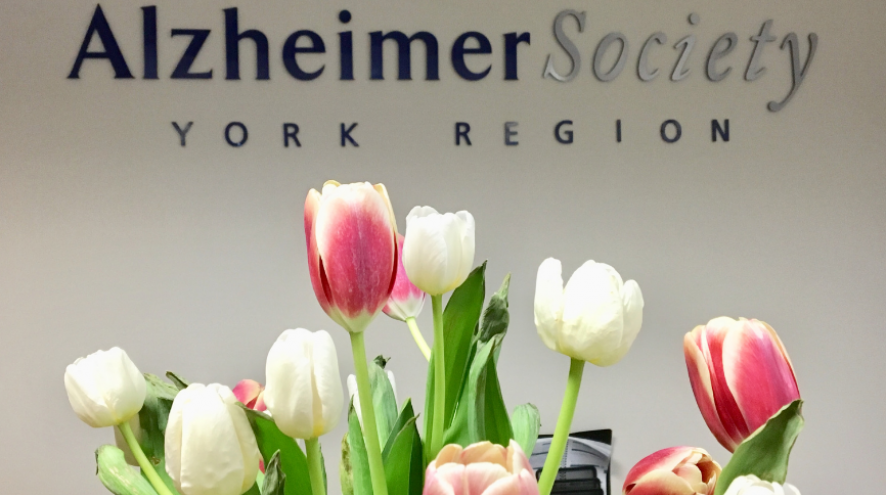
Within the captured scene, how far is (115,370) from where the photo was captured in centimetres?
34

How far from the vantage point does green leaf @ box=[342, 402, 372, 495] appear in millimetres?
371

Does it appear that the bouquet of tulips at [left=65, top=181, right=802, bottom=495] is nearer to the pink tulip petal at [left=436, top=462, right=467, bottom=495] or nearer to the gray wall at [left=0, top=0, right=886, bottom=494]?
the pink tulip petal at [left=436, top=462, right=467, bottom=495]

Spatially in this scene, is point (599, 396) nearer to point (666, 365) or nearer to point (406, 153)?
point (666, 365)

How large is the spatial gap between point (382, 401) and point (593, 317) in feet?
0.61

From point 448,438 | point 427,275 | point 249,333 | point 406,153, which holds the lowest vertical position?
point 249,333

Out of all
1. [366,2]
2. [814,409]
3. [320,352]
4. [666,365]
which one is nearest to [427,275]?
[320,352]

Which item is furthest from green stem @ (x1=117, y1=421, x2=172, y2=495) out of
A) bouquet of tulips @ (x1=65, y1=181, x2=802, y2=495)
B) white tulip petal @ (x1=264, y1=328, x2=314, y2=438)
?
white tulip petal @ (x1=264, y1=328, x2=314, y2=438)

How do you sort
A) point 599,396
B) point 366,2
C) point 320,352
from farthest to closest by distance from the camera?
point 599,396 < point 366,2 < point 320,352

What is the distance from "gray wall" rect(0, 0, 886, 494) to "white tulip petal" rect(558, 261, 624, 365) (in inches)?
50.1

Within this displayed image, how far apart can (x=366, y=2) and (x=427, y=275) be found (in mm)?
1399

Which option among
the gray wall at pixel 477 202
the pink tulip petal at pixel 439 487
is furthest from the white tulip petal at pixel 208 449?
the gray wall at pixel 477 202

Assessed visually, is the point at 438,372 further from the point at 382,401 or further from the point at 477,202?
the point at 477,202

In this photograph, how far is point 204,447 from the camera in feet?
0.96

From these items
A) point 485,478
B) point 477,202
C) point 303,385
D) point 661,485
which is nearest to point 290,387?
point 303,385
